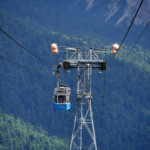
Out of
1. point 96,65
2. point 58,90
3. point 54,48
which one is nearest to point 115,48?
point 96,65

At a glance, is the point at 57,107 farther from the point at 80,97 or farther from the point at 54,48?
the point at 54,48

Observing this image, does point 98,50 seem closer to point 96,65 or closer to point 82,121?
point 96,65

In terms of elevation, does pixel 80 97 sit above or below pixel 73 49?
below

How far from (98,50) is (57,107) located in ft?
20.6

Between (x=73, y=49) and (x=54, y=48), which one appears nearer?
(x=54, y=48)

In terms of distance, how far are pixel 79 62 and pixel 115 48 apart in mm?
2938

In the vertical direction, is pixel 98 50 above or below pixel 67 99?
above

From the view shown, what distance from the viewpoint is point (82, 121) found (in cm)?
2884

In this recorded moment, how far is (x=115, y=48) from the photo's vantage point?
26.3 meters

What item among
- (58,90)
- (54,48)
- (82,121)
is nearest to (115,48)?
(54,48)

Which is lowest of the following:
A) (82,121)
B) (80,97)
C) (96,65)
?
(82,121)

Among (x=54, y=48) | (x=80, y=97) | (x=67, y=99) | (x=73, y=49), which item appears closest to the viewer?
(x=54, y=48)

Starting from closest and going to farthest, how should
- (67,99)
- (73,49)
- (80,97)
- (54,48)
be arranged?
(54,48)
(80,97)
(73,49)
(67,99)

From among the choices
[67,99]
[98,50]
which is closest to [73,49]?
[98,50]
